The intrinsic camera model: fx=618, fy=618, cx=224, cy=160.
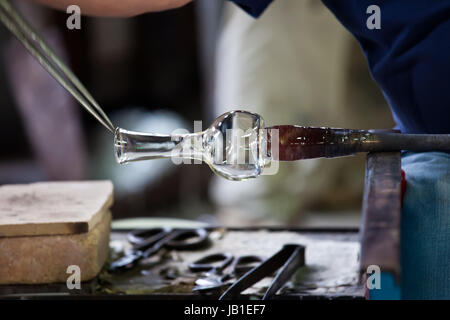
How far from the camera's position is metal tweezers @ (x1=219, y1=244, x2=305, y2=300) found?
65 centimetres

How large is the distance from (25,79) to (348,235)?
1650mm

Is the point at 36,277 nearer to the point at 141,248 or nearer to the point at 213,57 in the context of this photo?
the point at 141,248

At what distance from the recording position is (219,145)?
1.97 ft

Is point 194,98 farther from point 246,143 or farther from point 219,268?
point 246,143

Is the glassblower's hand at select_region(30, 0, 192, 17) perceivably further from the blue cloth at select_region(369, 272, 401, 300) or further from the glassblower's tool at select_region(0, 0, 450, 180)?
the blue cloth at select_region(369, 272, 401, 300)

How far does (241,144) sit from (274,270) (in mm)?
207

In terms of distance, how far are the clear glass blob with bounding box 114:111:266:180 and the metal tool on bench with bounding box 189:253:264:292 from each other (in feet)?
0.50

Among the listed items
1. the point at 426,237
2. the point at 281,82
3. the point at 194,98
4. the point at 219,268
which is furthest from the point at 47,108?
the point at 426,237

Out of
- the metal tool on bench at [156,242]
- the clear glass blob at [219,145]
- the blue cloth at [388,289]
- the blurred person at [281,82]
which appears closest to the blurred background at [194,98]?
the blurred person at [281,82]

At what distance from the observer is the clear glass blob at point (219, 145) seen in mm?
592

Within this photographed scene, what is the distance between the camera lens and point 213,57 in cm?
281

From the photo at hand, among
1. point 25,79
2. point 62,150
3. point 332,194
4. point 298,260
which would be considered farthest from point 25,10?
point 298,260

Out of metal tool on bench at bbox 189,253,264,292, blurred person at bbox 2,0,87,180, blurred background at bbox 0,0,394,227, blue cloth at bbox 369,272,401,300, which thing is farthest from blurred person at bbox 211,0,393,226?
blue cloth at bbox 369,272,401,300

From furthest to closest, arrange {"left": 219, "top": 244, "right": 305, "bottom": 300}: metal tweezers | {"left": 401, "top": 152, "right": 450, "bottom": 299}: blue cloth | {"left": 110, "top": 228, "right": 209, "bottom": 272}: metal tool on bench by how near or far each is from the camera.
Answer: {"left": 110, "top": 228, "right": 209, "bottom": 272}: metal tool on bench → {"left": 219, "top": 244, "right": 305, "bottom": 300}: metal tweezers → {"left": 401, "top": 152, "right": 450, "bottom": 299}: blue cloth
